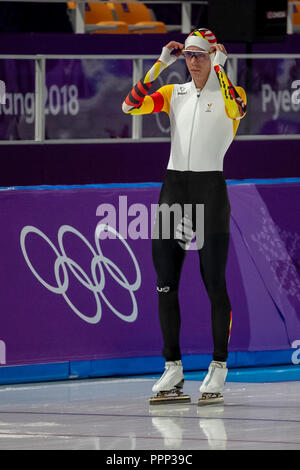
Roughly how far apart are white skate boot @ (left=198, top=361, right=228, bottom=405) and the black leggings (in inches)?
2.3

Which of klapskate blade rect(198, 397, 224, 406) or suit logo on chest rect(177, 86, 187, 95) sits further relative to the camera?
suit logo on chest rect(177, 86, 187, 95)

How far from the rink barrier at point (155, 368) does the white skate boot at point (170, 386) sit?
95cm

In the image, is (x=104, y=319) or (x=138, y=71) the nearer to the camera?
(x=104, y=319)

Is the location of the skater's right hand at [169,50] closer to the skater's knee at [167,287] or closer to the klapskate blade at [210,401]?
the skater's knee at [167,287]

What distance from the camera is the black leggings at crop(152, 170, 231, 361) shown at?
754 cm

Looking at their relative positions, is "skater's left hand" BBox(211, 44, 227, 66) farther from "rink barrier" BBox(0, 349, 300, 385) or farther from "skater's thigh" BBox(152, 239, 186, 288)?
"rink barrier" BBox(0, 349, 300, 385)

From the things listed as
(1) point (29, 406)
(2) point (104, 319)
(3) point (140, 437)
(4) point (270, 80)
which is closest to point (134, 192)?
(2) point (104, 319)

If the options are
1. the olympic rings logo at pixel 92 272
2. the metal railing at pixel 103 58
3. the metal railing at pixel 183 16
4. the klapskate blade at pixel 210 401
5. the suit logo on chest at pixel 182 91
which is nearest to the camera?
the klapskate blade at pixel 210 401

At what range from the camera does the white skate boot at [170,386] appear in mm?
7594

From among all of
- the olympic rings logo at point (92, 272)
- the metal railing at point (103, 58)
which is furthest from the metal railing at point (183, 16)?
the olympic rings logo at point (92, 272)

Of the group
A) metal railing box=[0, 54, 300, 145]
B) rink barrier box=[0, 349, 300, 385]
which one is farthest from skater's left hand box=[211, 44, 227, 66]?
metal railing box=[0, 54, 300, 145]

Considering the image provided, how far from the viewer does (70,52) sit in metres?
13.1

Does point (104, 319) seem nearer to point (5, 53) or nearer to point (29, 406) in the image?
point (29, 406)

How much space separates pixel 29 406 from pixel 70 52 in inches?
250
